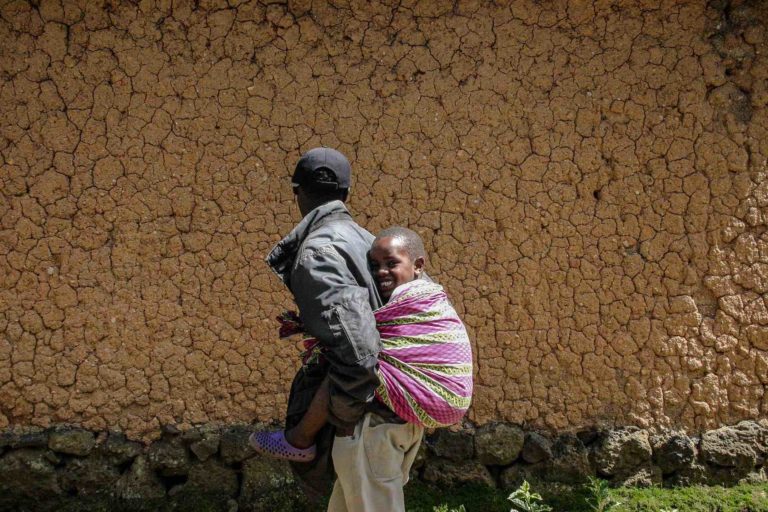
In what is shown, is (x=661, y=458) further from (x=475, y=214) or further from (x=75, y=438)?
(x=75, y=438)

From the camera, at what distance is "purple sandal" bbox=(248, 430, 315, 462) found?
2312 millimetres

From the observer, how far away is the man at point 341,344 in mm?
2068

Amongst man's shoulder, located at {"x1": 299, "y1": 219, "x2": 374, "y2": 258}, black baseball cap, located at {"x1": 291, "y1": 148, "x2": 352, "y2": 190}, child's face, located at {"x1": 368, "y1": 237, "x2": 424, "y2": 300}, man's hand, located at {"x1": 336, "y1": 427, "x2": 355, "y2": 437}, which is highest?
black baseball cap, located at {"x1": 291, "y1": 148, "x2": 352, "y2": 190}

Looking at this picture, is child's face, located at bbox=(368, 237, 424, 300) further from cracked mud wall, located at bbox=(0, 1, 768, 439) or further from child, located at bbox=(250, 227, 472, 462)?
cracked mud wall, located at bbox=(0, 1, 768, 439)

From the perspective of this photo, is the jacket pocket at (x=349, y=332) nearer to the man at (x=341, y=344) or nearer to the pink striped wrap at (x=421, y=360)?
the man at (x=341, y=344)

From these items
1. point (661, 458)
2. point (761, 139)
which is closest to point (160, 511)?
point (661, 458)

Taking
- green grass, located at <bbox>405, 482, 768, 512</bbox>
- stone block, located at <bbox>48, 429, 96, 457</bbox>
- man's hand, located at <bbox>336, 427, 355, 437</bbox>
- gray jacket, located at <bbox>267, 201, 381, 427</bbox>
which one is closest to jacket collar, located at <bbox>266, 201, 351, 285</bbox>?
gray jacket, located at <bbox>267, 201, 381, 427</bbox>

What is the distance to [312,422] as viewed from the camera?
7.45 feet

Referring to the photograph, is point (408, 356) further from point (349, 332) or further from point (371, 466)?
point (371, 466)

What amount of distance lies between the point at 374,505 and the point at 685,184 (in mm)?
2677

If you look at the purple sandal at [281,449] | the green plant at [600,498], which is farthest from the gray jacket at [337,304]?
the green plant at [600,498]

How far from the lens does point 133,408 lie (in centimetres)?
385

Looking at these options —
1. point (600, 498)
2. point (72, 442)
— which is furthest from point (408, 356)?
point (72, 442)

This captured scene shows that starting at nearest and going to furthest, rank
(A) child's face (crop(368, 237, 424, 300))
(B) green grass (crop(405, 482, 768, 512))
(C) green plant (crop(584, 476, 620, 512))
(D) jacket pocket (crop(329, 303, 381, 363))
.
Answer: (D) jacket pocket (crop(329, 303, 381, 363)), (A) child's face (crop(368, 237, 424, 300)), (C) green plant (crop(584, 476, 620, 512)), (B) green grass (crop(405, 482, 768, 512))
